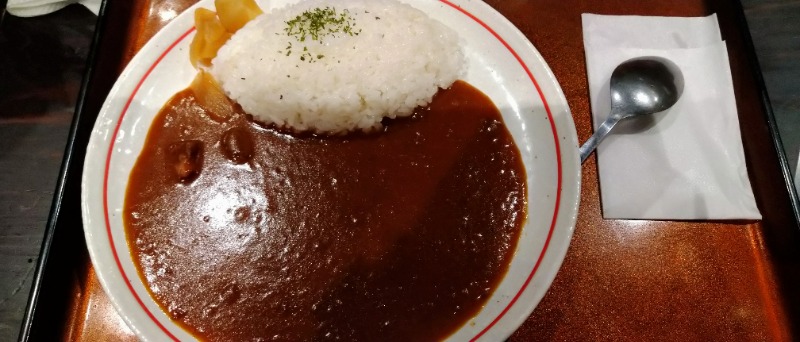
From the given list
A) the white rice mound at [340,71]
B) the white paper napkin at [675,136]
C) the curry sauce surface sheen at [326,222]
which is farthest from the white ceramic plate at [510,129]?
the white paper napkin at [675,136]

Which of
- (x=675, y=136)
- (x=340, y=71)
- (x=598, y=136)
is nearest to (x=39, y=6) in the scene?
(x=340, y=71)

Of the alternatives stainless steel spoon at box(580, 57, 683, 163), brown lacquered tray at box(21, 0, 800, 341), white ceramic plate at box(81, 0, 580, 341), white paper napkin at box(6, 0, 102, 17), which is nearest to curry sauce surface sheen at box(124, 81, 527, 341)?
white ceramic plate at box(81, 0, 580, 341)

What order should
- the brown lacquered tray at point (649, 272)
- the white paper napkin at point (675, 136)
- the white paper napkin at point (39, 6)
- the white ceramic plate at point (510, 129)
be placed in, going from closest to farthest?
the white ceramic plate at point (510, 129), the brown lacquered tray at point (649, 272), the white paper napkin at point (675, 136), the white paper napkin at point (39, 6)

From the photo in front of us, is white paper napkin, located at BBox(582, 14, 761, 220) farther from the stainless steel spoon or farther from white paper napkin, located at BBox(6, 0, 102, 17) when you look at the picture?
white paper napkin, located at BBox(6, 0, 102, 17)

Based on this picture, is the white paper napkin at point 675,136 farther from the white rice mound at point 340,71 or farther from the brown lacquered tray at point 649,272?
the white rice mound at point 340,71

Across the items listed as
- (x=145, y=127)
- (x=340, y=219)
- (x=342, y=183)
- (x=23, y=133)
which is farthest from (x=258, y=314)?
(x=23, y=133)
